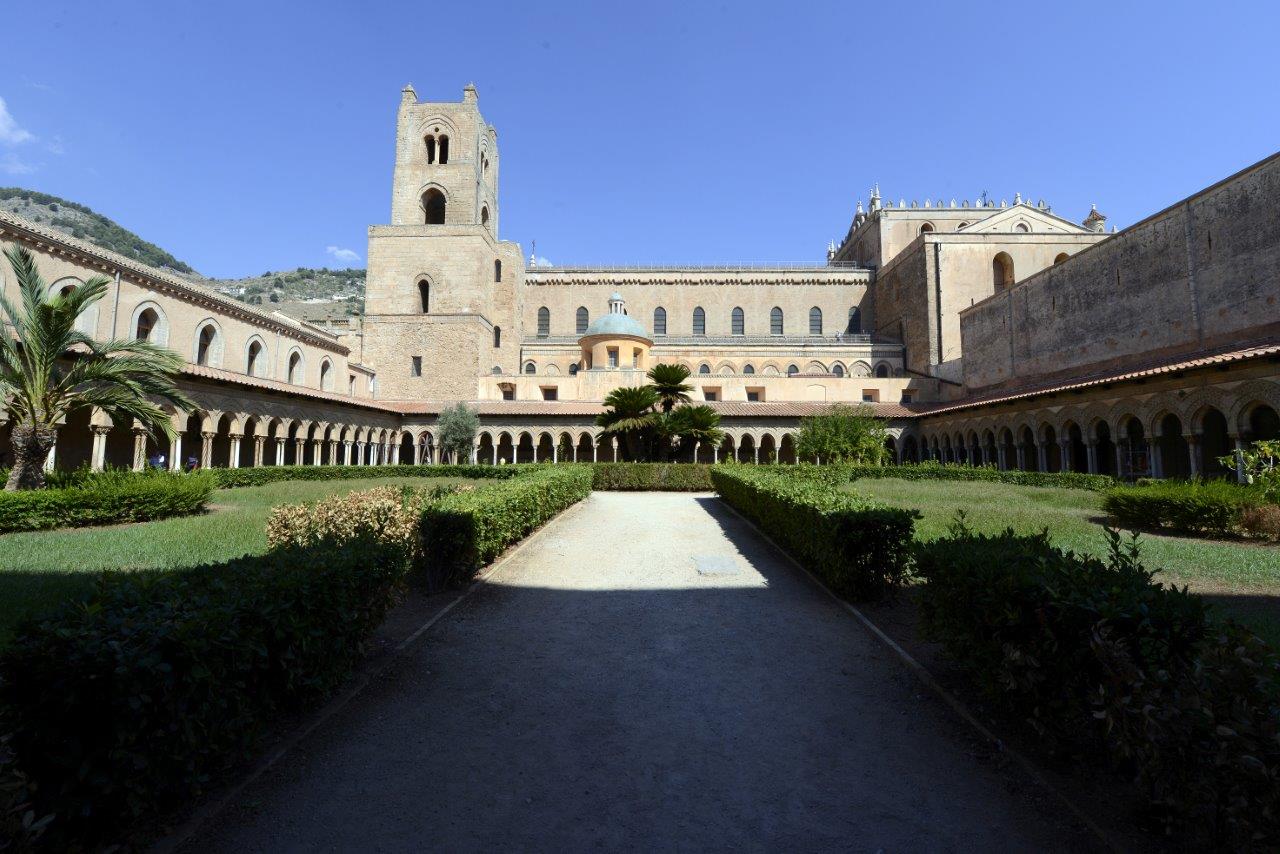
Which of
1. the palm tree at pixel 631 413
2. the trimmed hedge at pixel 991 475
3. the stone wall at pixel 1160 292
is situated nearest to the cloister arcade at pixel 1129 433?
the trimmed hedge at pixel 991 475

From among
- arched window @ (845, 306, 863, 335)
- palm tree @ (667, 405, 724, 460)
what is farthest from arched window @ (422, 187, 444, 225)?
arched window @ (845, 306, 863, 335)

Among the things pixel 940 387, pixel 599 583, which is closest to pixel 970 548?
pixel 599 583

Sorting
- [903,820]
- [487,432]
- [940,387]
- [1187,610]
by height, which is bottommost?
[903,820]

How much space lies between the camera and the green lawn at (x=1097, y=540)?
6.25m

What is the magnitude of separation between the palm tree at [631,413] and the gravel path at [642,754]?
1928cm

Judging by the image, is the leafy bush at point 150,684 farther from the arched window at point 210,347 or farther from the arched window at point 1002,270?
the arched window at point 1002,270

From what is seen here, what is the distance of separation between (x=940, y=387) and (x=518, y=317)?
86.8 feet

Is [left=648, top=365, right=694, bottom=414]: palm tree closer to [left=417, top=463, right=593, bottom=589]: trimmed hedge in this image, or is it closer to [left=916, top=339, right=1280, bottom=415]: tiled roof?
[left=916, top=339, right=1280, bottom=415]: tiled roof

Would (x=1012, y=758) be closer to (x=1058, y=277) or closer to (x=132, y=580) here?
(x=132, y=580)

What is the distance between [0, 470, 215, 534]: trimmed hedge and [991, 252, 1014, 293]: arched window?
38797mm

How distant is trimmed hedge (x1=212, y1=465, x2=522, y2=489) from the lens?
20.1 metres

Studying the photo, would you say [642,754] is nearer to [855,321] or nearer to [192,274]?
[855,321]

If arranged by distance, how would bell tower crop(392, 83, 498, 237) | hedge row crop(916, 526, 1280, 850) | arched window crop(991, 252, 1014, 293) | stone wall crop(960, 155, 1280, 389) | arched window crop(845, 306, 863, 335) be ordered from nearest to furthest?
1. hedge row crop(916, 526, 1280, 850)
2. stone wall crop(960, 155, 1280, 389)
3. arched window crop(991, 252, 1014, 293)
4. bell tower crop(392, 83, 498, 237)
5. arched window crop(845, 306, 863, 335)

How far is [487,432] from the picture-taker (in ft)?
105
